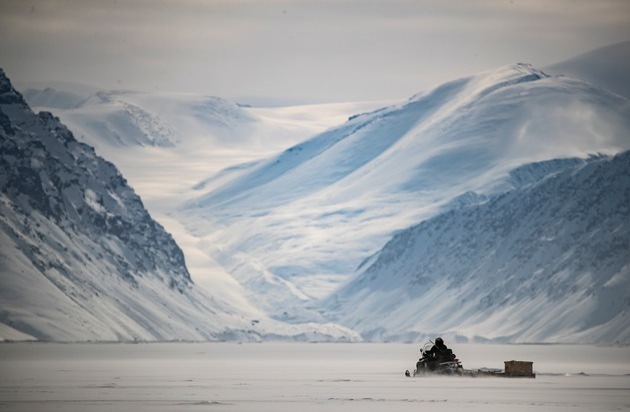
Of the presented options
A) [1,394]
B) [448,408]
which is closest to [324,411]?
[448,408]

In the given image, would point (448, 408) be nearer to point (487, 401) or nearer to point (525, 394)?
point (487, 401)

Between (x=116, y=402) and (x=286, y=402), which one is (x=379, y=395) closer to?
(x=286, y=402)

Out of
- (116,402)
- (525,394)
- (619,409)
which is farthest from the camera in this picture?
(525,394)

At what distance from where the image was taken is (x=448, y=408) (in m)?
178

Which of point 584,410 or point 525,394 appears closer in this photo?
point 584,410

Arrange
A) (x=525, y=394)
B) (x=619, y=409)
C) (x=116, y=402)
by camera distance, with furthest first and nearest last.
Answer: (x=525, y=394)
(x=116, y=402)
(x=619, y=409)

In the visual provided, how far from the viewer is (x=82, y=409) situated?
176250 millimetres

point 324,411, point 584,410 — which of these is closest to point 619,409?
point 584,410

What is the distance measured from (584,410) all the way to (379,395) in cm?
3015

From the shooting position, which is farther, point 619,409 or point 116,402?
point 116,402

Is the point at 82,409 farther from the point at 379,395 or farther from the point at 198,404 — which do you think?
the point at 379,395

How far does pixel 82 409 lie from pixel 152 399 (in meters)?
15.1

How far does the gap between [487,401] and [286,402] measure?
65.0 feet

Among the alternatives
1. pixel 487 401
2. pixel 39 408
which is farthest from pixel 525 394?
pixel 39 408
